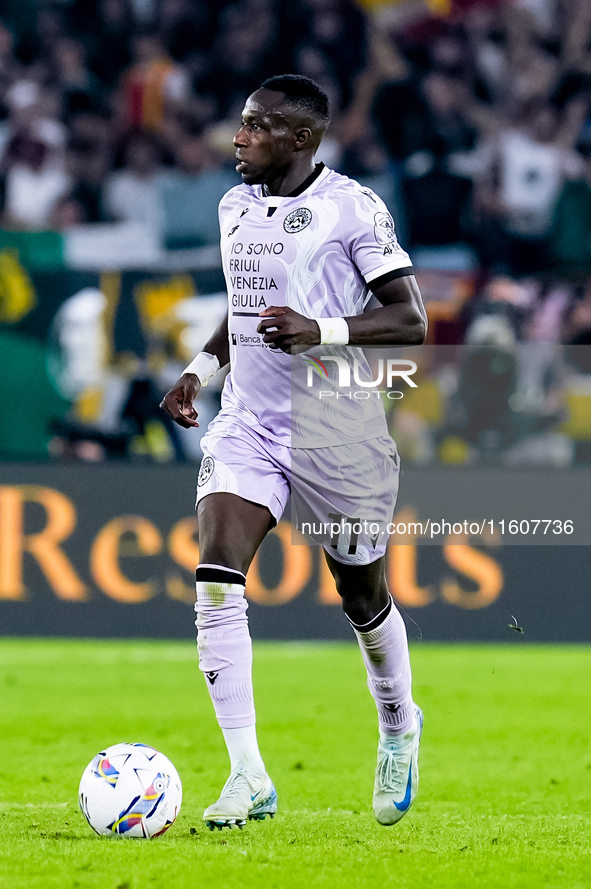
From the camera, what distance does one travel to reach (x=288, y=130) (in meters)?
4.17

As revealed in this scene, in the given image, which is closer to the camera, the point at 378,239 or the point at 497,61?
the point at 378,239

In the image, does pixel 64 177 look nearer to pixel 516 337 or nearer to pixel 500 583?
pixel 516 337

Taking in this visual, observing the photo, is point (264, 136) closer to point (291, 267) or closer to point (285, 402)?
point (291, 267)

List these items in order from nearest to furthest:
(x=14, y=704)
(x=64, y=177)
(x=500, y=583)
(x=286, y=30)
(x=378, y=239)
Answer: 1. (x=378, y=239)
2. (x=14, y=704)
3. (x=500, y=583)
4. (x=64, y=177)
5. (x=286, y=30)

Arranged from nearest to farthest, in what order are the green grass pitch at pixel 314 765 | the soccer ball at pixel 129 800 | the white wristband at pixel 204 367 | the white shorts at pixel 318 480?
the green grass pitch at pixel 314 765 < the soccer ball at pixel 129 800 < the white shorts at pixel 318 480 < the white wristband at pixel 204 367

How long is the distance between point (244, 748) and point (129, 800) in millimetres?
369

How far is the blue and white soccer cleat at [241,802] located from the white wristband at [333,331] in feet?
4.18

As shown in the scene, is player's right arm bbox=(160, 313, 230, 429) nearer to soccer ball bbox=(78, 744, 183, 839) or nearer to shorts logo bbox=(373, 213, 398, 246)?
shorts logo bbox=(373, 213, 398, 246)

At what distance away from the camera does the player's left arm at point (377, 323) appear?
12.3ft

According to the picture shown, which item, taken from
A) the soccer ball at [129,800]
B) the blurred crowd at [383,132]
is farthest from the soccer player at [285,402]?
the blurred crowd at [383,132]

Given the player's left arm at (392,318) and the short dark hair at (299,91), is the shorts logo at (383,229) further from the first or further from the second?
the short dark hair at (299,91)

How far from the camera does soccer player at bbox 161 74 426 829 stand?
12.7 ft

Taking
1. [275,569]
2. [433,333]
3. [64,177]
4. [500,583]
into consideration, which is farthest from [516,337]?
[64,177]

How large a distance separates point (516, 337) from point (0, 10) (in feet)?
20.4
